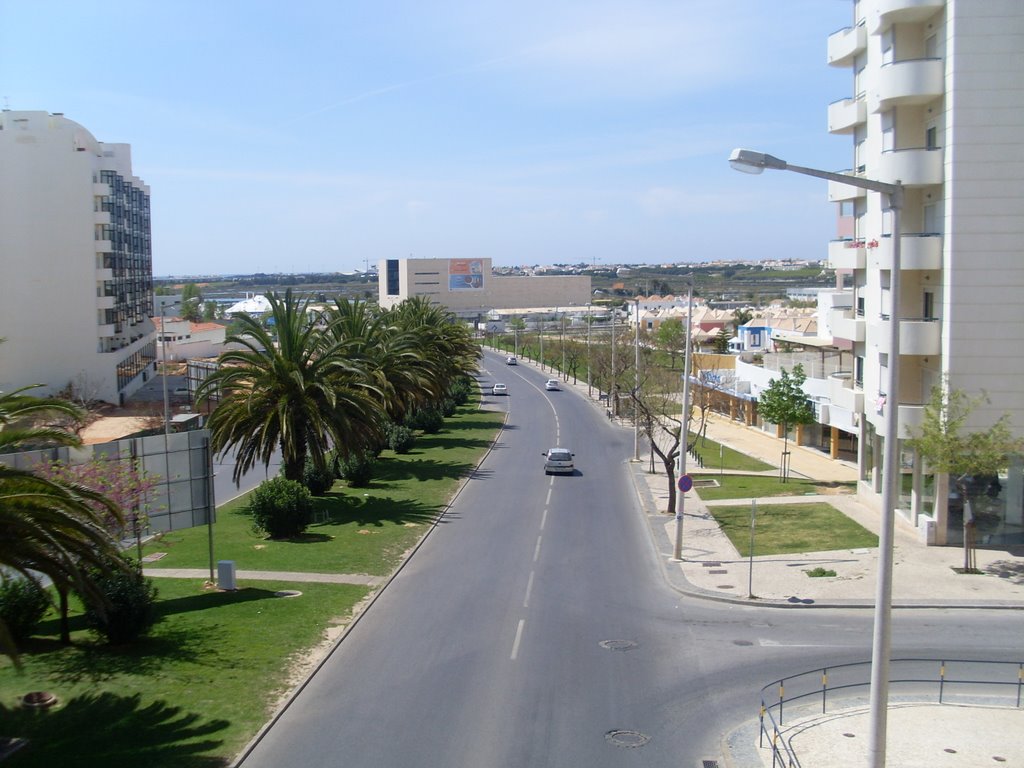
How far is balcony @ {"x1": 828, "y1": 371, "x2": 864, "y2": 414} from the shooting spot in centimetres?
3238

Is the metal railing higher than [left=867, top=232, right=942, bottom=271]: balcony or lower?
lower

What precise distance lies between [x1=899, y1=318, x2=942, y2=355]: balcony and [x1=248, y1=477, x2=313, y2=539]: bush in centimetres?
1782

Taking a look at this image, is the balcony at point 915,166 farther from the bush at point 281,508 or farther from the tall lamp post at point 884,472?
the bush at point 281,508

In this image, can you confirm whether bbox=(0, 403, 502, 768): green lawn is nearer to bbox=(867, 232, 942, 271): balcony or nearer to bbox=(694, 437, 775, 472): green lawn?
bbox=(867, 232, 942, 271): balcony

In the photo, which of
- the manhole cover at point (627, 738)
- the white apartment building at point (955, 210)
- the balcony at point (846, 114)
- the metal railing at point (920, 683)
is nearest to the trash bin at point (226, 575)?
the manhole cover at point (627, 738)

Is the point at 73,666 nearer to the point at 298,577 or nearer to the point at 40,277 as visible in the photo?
the point at 298,577

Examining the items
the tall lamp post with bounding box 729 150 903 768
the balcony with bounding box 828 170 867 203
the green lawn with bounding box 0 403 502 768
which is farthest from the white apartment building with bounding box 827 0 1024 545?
the green lawn with bounding box 0 403 502 768

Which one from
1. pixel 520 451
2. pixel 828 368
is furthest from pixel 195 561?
pixel 828 368

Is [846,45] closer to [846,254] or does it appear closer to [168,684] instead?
[846,254]

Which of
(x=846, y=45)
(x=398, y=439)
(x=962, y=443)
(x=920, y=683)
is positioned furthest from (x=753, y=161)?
(x=398, y=439)

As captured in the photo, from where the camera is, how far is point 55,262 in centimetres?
6481

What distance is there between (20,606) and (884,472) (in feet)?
47.1

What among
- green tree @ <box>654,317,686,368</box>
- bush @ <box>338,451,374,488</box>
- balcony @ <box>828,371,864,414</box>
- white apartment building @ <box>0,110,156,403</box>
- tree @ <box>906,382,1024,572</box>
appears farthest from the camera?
green tree @ <box>654,317,686,368</box>

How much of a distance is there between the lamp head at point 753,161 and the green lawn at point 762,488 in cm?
2678
